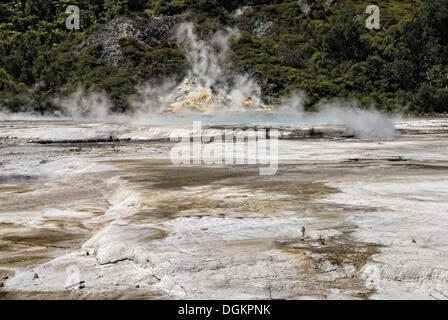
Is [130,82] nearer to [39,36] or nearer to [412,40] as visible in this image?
[39,36]

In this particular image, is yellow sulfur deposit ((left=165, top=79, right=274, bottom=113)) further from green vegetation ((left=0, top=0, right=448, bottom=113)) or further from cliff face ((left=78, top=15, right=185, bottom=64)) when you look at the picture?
cliff face ((left=78, top=15, right=185, bottom=64))

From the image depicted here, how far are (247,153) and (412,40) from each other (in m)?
32.0

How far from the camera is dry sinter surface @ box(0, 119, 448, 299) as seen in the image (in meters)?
3.22

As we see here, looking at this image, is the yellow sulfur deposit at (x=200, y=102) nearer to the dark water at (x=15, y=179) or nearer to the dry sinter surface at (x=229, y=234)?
the dark water at (x=15, y=179)

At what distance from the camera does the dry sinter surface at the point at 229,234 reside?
3.22 meters

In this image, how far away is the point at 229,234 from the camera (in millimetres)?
4336

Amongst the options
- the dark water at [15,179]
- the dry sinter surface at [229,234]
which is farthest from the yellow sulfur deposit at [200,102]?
the dry sinter surface at [229,234]

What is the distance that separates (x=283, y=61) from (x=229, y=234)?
1508 inches

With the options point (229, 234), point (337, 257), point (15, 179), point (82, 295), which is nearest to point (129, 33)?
point (15, 179)

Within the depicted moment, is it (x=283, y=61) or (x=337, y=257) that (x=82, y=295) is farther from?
(x=283, y=61)

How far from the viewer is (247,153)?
1245 cm
